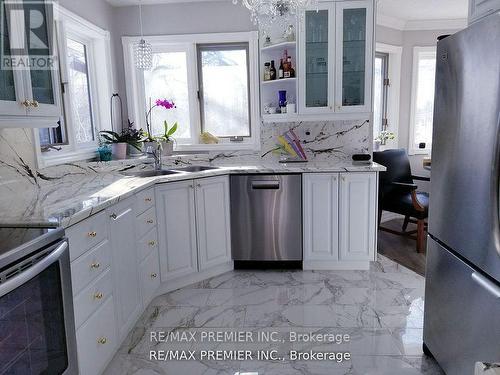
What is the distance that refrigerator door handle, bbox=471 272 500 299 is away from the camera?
1.44 metres

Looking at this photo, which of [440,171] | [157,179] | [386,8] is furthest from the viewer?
[386,8]

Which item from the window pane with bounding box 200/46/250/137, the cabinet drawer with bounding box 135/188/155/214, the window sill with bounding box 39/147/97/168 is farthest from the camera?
the window pane with bounding box 200/46/250/137

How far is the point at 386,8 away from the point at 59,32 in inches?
125

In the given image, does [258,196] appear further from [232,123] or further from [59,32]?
[59,32]

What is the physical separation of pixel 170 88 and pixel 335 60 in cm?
162

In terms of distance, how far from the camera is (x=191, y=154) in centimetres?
374

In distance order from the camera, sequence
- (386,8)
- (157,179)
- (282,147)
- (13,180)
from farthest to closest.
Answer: (386,8) < (282,147) < (157,179) < (13,180)

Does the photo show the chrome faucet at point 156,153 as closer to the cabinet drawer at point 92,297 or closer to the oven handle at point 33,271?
the cabinet drawer at point 92,297

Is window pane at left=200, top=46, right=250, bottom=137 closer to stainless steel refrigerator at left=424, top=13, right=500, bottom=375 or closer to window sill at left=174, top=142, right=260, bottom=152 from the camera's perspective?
window sill at left=174, top=142, right=260, bottom=152

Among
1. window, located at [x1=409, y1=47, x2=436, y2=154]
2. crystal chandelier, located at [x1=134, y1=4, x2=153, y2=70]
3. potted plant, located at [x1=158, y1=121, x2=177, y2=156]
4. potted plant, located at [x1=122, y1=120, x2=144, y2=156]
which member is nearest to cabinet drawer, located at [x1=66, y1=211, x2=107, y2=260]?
potted plant, located at [x1=122, y1=120, x2=144, y2=156]

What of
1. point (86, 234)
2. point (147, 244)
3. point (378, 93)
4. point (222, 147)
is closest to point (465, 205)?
point (86, 234)

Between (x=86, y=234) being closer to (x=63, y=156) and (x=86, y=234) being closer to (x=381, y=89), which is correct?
(x=63, y=156)

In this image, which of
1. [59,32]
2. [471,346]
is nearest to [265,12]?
[59,32]

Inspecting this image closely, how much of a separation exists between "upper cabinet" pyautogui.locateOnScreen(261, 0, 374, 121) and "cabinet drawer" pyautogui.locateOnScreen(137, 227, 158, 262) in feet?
5.20
